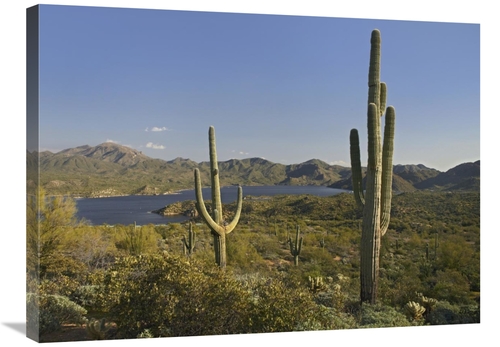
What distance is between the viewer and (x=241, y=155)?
10883mm

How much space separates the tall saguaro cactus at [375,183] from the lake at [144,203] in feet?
9.84

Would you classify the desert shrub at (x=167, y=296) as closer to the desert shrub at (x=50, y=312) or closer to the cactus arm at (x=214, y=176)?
the desert shrub at (x=50, y=312)

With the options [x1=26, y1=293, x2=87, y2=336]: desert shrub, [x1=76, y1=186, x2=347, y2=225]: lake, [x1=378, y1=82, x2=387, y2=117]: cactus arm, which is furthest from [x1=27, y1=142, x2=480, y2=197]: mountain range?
[x1=378, y1=82, x2=387, y2=117]: cactus arm

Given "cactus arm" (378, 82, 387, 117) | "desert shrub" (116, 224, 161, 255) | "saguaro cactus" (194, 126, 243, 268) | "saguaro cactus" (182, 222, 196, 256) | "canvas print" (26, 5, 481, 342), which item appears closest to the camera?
"canvas print" (26, 5, 481, 342)

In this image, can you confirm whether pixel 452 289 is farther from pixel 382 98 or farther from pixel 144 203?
pixel 144 203

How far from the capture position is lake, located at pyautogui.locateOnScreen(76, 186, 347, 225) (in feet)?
37.8

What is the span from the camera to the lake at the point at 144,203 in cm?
1151

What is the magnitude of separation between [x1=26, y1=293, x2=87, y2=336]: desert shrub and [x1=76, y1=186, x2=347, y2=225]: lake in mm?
2608

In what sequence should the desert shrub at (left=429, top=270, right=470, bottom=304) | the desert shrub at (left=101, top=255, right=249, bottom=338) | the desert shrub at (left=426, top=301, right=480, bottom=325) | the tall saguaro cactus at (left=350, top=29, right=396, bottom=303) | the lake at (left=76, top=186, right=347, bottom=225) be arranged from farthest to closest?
the lake at (left=76, top=186, right=347, bottom=225)
the desert shrub at (left=429, top=270, right=470, bottom=304)
the desert shrub at (left=426, top=301, right=480, bottom=325)
the tall saguaro cactus at (left=350, top=29, right=396, bottom=303)
the desert shrub at (left=101, top=255, right=249, bottom=338)

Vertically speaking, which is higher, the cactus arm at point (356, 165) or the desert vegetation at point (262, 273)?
the cactus arm at point (356, 165)

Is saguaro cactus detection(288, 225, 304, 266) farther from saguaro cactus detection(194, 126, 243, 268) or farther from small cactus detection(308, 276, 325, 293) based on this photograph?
saguaro cactus detection(194, 126, 243, 268)

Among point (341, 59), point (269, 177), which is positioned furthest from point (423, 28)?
point (269, 177)

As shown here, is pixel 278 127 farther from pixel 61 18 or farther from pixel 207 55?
pixel 61 18

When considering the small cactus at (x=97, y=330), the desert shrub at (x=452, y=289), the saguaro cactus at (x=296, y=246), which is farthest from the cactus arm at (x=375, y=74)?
the small cactus at (x=97, y=330)
